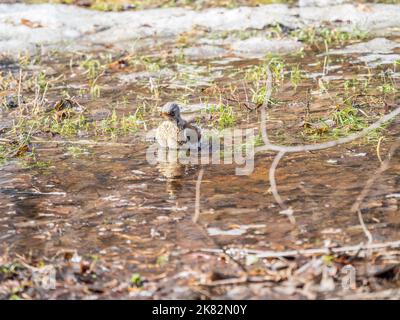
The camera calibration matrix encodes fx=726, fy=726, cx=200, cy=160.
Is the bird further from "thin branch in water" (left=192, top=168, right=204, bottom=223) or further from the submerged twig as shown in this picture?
the submerged twig

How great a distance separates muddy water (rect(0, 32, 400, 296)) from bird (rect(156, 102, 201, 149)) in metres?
0.26

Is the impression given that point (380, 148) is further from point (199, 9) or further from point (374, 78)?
point (199, 9)

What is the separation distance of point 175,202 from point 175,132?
1.54 m

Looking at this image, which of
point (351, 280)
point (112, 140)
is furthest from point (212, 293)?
point (112, 140)

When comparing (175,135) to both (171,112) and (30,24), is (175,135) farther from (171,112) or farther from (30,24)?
(30,24)

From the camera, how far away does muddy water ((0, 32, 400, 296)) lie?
510 centimetres

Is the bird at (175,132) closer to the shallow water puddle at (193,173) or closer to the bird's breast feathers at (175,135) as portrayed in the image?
the bird's breast feathers at (175,135)

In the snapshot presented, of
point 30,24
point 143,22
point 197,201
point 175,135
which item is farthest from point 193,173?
point 30,24

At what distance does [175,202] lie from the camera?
591cm

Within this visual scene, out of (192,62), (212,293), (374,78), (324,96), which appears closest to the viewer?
(212,293)

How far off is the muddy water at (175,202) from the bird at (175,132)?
260mm

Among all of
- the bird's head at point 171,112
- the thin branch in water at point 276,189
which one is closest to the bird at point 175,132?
the bird's head at point 171,112

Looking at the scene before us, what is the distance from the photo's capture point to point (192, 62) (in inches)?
442

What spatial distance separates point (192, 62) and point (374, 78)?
303 centimetres
